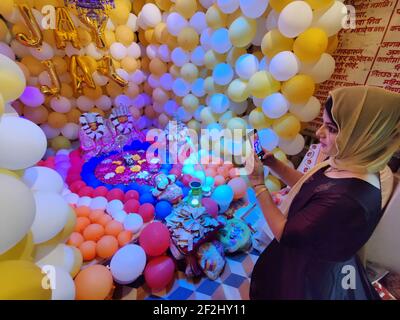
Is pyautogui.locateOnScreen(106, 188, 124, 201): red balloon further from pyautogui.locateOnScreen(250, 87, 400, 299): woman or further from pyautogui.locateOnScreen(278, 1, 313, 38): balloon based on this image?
pyautogui.locateOnScreen(278, 1, 313, 38): balloon

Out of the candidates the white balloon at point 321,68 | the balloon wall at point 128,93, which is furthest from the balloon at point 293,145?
the white balloon at point 321,68

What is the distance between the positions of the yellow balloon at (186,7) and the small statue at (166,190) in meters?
1.47

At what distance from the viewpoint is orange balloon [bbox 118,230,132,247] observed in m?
1.59

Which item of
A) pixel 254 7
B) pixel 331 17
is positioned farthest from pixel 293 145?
pixel 254 7

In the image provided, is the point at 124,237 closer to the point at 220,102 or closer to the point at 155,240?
the point at 155,240

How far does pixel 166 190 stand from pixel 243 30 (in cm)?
133

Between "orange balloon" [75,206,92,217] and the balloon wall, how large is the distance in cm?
1

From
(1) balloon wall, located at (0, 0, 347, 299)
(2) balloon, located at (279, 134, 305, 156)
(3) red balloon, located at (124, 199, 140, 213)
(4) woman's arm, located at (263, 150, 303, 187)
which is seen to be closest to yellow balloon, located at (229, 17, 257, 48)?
(1) balloon wall, located at (0, 0, 347, 299)

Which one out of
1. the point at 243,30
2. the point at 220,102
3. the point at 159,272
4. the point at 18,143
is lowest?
the point at 159,272

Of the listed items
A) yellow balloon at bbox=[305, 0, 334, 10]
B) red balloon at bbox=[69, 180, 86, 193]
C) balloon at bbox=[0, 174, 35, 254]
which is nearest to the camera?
balloon at bbox=[0, 174, 35, 254]

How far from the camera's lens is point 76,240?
1497 mm

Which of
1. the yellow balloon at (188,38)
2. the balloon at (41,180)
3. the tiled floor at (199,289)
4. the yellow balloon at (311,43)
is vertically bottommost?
the tiled floor at (199,289)

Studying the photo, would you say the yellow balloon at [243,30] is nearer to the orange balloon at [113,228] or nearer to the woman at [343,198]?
the woman at [343,198]

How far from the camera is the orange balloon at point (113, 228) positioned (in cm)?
161
